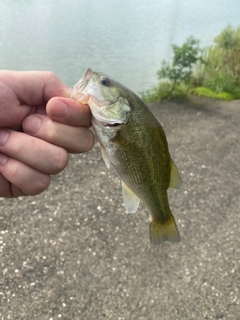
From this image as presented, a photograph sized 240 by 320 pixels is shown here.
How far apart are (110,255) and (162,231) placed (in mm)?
2587

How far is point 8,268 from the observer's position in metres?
3.94

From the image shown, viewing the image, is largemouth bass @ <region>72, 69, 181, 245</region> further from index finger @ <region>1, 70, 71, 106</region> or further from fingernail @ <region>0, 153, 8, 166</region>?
fingernail @ <region>0, 153, 8, 166</region>

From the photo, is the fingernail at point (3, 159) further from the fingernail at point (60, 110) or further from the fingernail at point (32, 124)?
the fingernail at point (60, 110)

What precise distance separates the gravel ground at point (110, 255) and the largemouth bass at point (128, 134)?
8.18 ft

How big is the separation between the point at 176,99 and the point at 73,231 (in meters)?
5.29

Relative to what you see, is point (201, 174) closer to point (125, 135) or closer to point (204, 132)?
point (204, 132)

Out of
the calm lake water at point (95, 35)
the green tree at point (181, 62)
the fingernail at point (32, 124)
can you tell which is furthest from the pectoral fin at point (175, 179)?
the calm lake water at point (95, 35)

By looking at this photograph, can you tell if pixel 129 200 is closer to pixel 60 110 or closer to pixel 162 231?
pixel 162 231

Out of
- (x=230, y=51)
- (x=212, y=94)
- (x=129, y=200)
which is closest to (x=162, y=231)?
(x=129, y=200)

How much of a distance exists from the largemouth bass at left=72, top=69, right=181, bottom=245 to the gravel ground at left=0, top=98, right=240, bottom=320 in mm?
2494

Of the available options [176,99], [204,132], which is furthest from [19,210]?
[176,99]

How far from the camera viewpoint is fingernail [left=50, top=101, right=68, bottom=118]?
1518mm

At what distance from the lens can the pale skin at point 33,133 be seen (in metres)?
1.65

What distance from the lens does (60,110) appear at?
5.02ft
